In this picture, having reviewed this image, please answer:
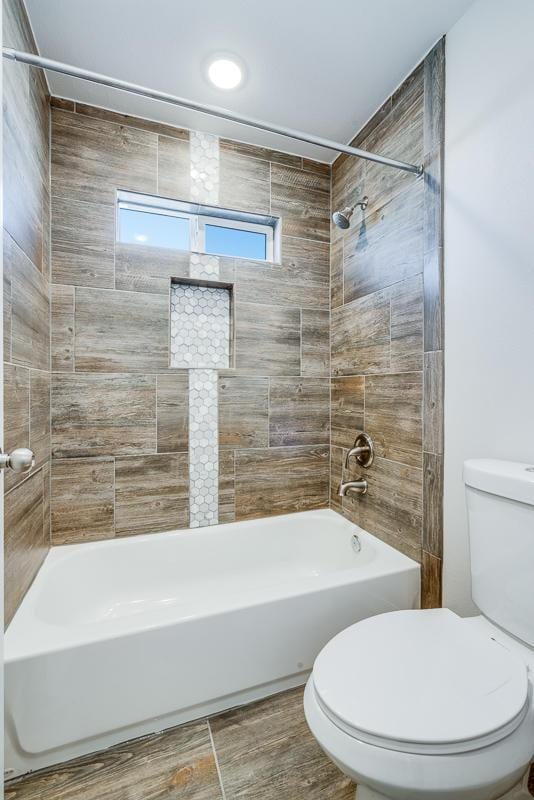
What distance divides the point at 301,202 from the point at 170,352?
1179 mm

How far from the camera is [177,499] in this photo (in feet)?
6.61

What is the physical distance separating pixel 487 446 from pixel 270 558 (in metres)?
1.32

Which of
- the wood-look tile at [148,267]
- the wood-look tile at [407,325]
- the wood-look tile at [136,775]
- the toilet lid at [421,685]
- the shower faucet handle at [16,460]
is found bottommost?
the wood-look tile at [136,775]

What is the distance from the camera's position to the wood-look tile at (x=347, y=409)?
2.01m

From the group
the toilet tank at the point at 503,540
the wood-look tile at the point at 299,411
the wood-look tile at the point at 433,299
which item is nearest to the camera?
the toilet tank at the point at 503,540

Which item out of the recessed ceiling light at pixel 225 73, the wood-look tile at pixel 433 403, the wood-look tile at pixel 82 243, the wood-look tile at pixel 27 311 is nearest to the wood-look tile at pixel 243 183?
the recessed ceiling light at pixel 225 73

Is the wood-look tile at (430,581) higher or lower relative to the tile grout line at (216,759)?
higher

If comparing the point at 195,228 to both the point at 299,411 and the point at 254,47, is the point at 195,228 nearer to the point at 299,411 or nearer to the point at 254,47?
the point at 254,47

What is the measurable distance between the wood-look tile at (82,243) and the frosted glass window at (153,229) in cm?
12

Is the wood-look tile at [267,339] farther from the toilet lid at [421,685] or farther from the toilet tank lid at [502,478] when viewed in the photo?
the toilet lid at [421,685]

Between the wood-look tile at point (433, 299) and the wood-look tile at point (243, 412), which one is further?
the wood-look tile at point (243, 412)

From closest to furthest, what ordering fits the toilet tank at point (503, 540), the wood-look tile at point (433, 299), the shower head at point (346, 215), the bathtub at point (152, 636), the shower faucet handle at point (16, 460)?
1. the shower faucet handle at point (16, 460)
2. the toilet tank at point (503, 540)
3. the bathtub at point (152, 636)
4. the wood-look tile at point (433, 299)
5. the shower head at point (346, 215)

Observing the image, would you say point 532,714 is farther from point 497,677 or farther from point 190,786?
point 190,786

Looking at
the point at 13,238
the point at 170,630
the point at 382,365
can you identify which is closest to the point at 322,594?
the point at 170,630
